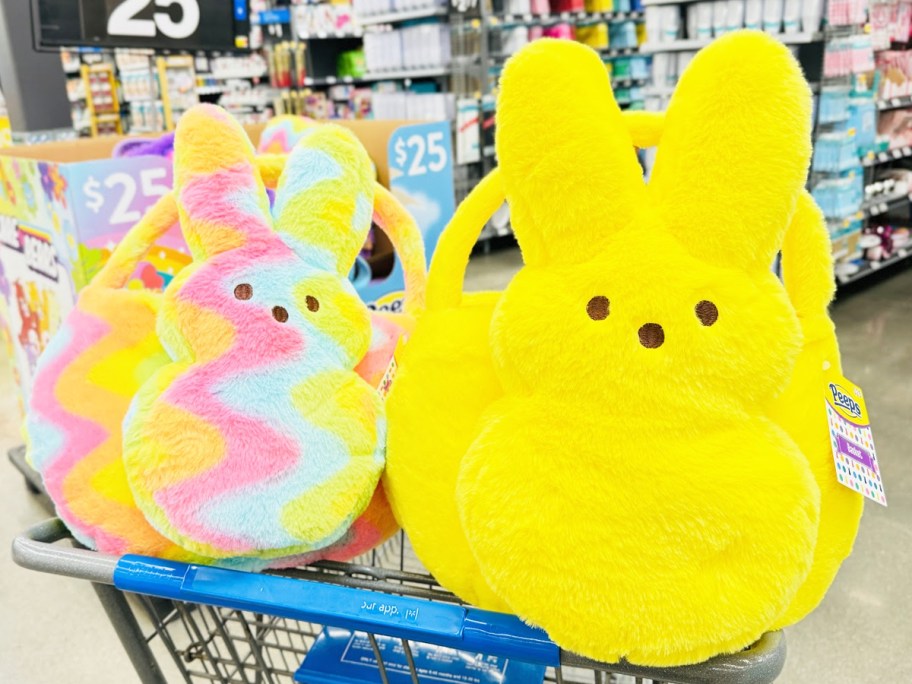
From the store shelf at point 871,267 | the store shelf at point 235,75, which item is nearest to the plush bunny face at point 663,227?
the store shelf at point 871,267

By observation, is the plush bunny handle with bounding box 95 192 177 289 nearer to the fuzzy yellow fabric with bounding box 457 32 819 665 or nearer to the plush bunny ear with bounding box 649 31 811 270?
the fuzzy yellow fabric with bounding box 457 32 819 665

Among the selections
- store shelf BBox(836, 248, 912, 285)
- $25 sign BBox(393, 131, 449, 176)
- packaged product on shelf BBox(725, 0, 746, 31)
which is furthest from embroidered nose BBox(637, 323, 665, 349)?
store shelf BBox(836, 248, 912, 285)

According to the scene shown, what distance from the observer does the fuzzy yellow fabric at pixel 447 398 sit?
0.66 meters

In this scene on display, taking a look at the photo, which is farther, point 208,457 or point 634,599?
point 208,457

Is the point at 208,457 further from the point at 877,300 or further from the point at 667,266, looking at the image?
Result: the point at 877,300

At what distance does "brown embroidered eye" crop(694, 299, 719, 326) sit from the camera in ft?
1.77

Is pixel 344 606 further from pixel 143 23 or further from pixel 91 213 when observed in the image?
pixel 143 23

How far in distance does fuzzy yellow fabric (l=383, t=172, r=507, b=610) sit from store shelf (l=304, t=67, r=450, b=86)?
14.7 feet

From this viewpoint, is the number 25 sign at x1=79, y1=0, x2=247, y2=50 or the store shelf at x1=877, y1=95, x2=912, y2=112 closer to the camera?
the number 25 sign at x1=79, y1=0, x2=247, y2=50

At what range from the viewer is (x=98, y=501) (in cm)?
78

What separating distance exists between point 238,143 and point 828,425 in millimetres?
626

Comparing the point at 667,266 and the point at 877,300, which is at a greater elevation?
the point at 667,266

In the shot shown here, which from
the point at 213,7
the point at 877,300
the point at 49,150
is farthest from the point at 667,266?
the point at 877,300

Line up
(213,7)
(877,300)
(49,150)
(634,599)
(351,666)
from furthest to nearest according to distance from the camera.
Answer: (877,300), (213,7), (49,150), (351,666), (634,599)
